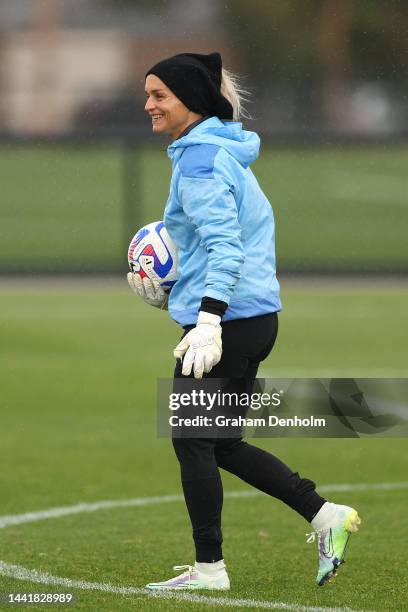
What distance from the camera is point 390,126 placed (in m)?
56.3

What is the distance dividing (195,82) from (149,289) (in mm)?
826

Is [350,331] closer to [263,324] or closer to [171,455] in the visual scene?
[171,455]

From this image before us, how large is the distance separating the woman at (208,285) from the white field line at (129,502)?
1.87m

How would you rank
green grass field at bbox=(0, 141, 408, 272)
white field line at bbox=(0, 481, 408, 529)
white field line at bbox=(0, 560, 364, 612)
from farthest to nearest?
green grass field at bbox=(0, 141, 408, 272) < white field line at bbox=(0, 481, 408, 529) < white field line at bbox=(0, 560, 364, 612)

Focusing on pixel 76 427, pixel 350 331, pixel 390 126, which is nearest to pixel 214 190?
pixel 76 427

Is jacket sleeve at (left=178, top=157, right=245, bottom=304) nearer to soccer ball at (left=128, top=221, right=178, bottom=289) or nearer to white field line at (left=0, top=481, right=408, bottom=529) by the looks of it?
soccer ball at (left=128, top=221, right=178, bottom=289)

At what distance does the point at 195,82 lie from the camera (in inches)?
241

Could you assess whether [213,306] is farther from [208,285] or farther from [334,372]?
[334,372]

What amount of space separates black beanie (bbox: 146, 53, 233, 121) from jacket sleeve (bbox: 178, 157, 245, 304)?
1.21 ft

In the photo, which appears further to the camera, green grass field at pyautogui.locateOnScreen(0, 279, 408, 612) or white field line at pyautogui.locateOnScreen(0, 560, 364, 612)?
green grass field at pyautogui.locateOnScreen(0, 279, 408, 612)

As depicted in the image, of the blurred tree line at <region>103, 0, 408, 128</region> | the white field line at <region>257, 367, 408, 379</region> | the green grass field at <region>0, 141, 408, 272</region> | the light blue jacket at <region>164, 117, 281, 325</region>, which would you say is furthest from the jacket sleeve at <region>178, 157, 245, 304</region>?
the blurred tree line at <region>103, 0, 408, 128</region>

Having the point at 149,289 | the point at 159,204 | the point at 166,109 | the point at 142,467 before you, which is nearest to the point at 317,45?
the point at 159,204

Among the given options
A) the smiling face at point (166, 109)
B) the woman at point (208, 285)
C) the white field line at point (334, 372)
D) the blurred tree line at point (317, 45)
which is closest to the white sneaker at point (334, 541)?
the woman at point (208, 285)

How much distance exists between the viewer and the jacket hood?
19.7ft
